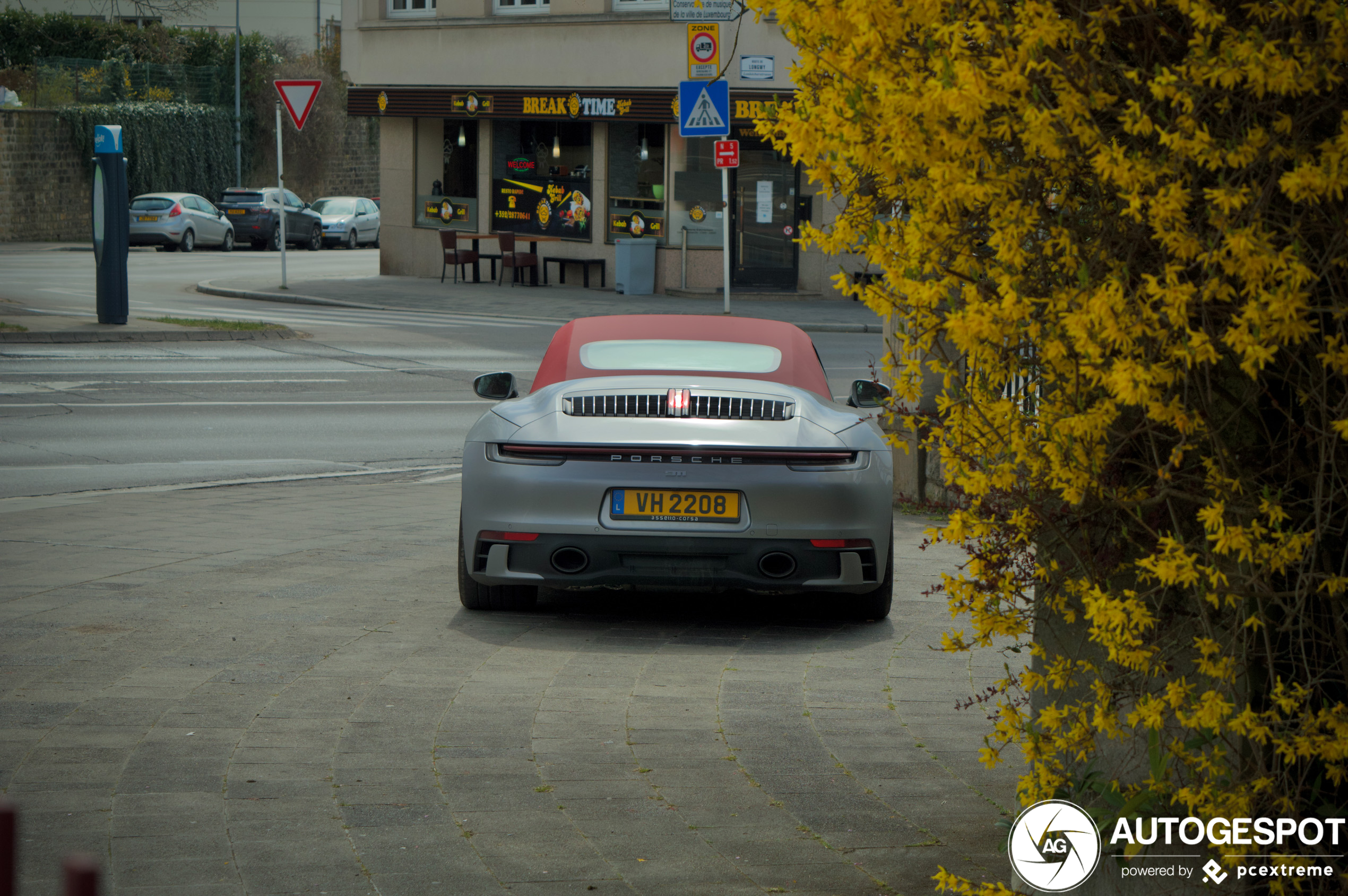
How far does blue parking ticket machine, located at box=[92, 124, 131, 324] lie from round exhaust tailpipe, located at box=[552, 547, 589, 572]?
16.7 metres

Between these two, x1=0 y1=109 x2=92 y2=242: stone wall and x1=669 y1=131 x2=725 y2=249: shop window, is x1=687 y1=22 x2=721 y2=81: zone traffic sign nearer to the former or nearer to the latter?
x1=669 y1=131 x2=725 y2=249: shop window

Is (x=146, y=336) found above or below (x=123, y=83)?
below

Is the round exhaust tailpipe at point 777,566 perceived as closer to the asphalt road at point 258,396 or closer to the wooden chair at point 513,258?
the asphalt road at point 258,396

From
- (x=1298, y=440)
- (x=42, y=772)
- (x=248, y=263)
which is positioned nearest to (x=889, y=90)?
(x=1298, y=440)

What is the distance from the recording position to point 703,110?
58.3 ft

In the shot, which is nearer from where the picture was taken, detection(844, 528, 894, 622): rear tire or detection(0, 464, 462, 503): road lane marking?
detection(844, 528, 894, 622): rear tire

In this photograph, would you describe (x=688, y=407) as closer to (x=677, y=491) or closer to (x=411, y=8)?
(x=677, y=491)

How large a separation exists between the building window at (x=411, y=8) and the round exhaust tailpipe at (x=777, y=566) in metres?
30.8

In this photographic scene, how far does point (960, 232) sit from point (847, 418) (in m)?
3.77

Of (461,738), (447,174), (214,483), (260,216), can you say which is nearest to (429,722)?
(461,738)

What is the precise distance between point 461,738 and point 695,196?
1065 inches

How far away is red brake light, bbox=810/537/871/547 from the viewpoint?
21.0ft

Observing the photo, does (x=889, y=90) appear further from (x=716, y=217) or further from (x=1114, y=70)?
(x=716, y=217)

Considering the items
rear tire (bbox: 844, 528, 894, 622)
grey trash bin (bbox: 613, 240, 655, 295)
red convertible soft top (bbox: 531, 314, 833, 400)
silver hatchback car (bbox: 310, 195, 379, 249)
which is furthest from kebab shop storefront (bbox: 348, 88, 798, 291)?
rear tire (bbox: 844, 528, 894, 622)
